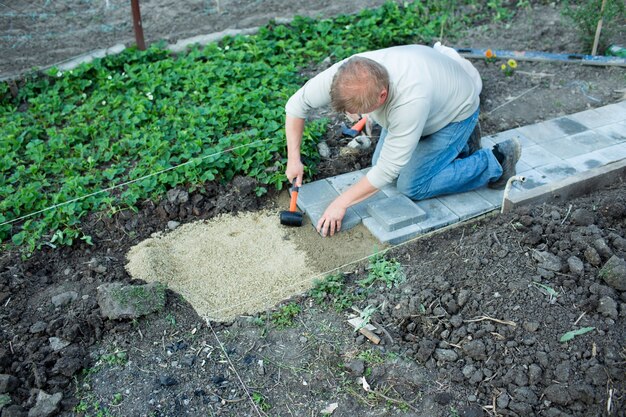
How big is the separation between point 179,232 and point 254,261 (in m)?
0.66

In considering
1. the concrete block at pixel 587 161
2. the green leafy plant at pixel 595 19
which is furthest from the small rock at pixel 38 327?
the green leafy plant at pixel 595 19

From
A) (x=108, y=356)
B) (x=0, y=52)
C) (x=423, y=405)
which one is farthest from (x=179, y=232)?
(x=0, y=52)

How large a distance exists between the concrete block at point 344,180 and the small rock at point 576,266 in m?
1.74

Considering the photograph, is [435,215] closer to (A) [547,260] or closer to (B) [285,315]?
(A) [547,260]

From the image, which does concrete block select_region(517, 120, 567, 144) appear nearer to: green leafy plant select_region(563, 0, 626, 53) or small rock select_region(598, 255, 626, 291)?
green leafy plant select_region(563, 0, 626, 53)

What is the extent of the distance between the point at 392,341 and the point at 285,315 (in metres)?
0.67

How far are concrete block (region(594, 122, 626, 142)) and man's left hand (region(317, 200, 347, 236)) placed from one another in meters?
2.62

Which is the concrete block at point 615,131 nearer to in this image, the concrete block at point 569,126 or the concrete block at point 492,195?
the concrete block at point 569,126

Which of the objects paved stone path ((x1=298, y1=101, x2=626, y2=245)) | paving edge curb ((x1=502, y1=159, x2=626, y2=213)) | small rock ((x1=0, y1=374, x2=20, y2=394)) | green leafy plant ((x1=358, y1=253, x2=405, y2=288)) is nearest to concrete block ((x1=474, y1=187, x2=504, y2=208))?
paved stone path ((x1=298, y1=101, x2=626, y2=245))

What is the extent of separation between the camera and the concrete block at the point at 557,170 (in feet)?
15.8

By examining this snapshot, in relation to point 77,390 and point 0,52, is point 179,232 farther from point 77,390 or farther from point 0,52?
point 0,52

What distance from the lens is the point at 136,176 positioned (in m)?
4.76

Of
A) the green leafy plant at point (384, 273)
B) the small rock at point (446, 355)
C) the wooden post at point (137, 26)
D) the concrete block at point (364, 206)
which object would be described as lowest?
the small rock at point (446, 355)

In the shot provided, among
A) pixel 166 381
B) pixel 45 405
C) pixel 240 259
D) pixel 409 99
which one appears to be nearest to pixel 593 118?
pixel 409 99
